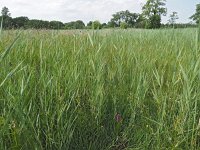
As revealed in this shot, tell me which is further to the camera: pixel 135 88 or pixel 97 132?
pixel 135 88

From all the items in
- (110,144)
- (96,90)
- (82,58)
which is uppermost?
(82,58)

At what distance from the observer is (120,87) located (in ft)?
4.87

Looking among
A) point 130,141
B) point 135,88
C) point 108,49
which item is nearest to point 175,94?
point 135,88

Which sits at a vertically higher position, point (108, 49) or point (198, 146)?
point (108, 49)

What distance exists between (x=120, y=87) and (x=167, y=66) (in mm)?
527

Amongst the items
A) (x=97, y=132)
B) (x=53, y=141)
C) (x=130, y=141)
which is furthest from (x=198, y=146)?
(x=53, y=141)

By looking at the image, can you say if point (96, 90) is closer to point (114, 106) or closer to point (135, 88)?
point (114, 106)

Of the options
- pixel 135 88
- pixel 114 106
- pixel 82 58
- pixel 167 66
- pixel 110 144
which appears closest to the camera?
pixel 110 144

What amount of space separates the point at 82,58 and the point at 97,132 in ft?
1.62

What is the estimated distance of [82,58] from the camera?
163 centimetres

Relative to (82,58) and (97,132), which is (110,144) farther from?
(82,58)

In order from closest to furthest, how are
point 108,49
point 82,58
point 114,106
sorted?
point 114,106 → point 82,58 → point 108,49

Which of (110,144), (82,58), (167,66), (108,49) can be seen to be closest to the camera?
(110,144)

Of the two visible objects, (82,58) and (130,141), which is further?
(82,58)
